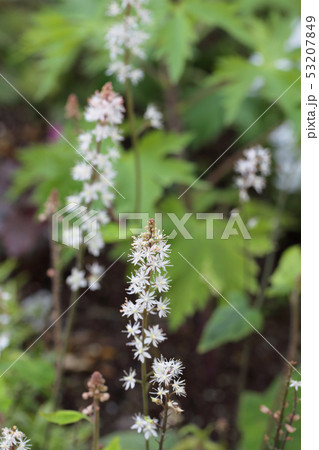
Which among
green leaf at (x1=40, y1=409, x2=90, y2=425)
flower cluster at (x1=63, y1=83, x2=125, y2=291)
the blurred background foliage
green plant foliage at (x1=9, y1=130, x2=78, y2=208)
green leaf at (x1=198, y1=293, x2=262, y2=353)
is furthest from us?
green plant foliage at (x1=9, y1=130, x2=78, y2=208)

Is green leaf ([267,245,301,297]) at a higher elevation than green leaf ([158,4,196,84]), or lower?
lower

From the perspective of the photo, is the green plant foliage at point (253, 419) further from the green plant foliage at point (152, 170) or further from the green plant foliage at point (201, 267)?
the green plant foliage at point (152, 170)

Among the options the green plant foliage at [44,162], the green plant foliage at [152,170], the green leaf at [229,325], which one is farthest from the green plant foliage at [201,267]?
the green plant foliage at [44,162]

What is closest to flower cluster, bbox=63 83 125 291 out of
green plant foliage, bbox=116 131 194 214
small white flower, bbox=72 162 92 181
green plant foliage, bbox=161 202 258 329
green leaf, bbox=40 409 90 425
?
small white flower, bbox=72 162 92 181

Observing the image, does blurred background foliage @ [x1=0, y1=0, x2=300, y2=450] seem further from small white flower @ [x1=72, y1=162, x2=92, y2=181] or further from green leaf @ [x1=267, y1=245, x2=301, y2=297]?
small white flower @ [x1=72, y1=162, x2=92, y2=181]

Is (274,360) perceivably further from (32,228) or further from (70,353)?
(32,228)

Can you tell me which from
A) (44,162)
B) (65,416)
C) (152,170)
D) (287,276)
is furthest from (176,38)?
(65,416)

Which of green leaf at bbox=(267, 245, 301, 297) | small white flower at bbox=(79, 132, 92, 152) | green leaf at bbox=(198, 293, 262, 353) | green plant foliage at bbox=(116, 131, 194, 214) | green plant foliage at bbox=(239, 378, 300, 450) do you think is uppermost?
green plant foliage at bbox=(116, 131, 194, 214)

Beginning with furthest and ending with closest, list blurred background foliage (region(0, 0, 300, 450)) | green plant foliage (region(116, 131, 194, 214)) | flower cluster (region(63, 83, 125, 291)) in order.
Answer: green plant foliage (region(116, 131, 194, 214))
blurred background foliage (region(0, 0, 300, 450))
flower cluster (region(63, 83, 125, 291))
